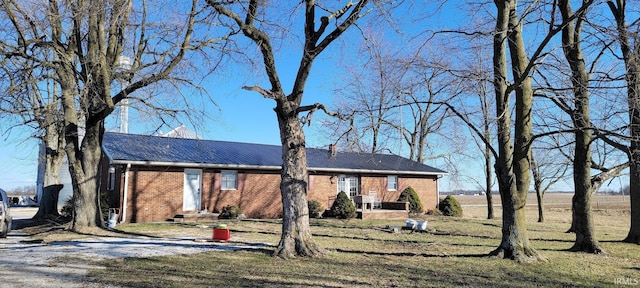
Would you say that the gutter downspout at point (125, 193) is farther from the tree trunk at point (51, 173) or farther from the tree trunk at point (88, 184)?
the tree trunk at point (88, 184)

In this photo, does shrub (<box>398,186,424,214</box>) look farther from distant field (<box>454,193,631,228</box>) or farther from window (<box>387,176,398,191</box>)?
distant field (<box>454,193,631,228</box>)

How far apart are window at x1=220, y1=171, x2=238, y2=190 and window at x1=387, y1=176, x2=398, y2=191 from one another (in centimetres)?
932

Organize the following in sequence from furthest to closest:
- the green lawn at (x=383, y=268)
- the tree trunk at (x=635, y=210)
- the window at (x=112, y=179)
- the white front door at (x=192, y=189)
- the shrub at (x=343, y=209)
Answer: the shrub at (x=343, y=209) < the white front door at (x=192, y=189) < the window at (x=112, y=179) < the tree trunk at (x=635, y=210) < the green lawn at (x=383, y=268)

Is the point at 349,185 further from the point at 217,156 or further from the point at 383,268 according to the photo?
the point at 383,268

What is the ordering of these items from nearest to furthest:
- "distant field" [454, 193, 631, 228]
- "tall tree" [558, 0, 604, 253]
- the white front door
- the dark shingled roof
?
"tall tree" [558, 0, 604, 253]
the dark shingled roof
the white front door
"distant field" [454, 193, 631, 228]

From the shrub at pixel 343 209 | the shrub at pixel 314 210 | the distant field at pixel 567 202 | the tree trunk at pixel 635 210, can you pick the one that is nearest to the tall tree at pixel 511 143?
the tree trunk at pixel 635 210

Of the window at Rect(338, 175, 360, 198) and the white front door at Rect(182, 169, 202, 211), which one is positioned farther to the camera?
the window at Rect(338, 175, 360, 198)

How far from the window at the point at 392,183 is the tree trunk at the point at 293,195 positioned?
1730cm

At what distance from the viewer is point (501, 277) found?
310 inches

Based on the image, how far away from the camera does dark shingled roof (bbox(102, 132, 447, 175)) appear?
A: 19531 millimetres

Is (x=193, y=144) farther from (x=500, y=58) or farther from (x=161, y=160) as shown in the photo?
(x=500, y=58)

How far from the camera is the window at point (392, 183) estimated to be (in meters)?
26.8

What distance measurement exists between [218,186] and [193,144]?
337 cm

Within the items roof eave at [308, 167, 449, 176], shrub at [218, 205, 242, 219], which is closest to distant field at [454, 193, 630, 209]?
roof eave at [308, 167, 449, 176]
